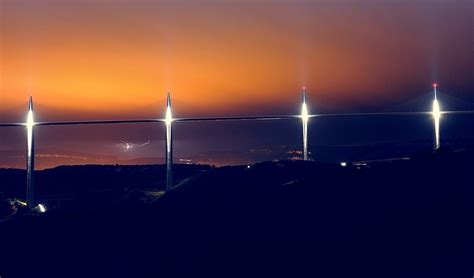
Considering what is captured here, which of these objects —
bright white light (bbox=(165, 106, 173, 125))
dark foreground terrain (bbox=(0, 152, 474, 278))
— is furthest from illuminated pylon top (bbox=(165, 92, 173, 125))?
dark foreground terrain (bbox=(0, 152, 474, 278))

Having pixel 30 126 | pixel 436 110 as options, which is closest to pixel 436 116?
pixel 436 110

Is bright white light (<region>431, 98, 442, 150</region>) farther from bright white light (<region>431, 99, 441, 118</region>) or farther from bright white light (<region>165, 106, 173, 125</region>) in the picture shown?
bright white light (<region>165, 106, 173, 125</region>)

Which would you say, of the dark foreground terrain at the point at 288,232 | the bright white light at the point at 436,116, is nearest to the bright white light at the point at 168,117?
the dark foreground terrain at the point at 288,232

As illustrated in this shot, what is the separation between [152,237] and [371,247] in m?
14.7

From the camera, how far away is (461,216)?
26797mm

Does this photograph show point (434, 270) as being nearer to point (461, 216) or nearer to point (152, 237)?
point (461, 216)

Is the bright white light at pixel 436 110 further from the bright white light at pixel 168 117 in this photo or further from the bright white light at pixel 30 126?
the bright white light at pixel 30 126

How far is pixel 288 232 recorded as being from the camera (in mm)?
29078

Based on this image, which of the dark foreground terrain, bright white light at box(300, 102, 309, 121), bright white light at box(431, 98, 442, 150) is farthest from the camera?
bright white light at box(300, 102, 309, 121)

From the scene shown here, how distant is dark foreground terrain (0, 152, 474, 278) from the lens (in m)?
23.8

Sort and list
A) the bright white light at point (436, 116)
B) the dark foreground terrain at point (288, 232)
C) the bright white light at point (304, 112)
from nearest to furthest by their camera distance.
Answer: the dark foreground terrain at point (288, 232) < the bright white light at point (436, 116) < the bright white light at point (304, 112)

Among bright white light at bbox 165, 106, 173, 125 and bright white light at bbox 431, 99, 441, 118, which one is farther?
bright white light at bbox 165, 106, 173, 125

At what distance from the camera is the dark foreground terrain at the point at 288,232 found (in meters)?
23.8

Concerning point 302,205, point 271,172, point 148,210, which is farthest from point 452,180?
point 148,210
